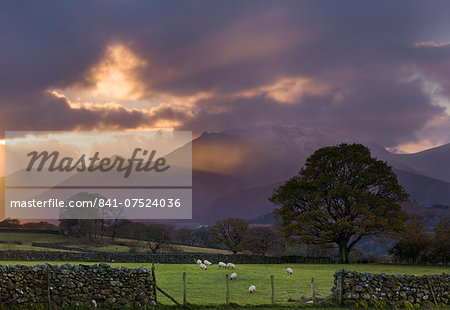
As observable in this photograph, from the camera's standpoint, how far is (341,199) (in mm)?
52000

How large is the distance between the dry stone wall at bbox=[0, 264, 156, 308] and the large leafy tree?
112 feet

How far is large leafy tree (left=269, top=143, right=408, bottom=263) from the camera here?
50094 mm

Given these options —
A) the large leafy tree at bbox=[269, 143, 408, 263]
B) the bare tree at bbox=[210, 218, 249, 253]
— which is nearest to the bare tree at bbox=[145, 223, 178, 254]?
the bare tree at bbox=[210, 218, 249, 253]

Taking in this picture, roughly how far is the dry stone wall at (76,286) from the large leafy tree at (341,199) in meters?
34.2

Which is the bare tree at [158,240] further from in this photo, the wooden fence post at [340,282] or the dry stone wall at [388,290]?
the wooden fence post at [340,282]

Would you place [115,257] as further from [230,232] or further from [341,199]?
[230,232]

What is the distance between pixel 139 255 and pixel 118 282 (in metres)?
34.5

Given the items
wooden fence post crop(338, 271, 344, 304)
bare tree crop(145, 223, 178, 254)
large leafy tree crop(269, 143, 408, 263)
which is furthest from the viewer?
bare tree crop(145, 223, 178, 254)

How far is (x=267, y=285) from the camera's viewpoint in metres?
28.0

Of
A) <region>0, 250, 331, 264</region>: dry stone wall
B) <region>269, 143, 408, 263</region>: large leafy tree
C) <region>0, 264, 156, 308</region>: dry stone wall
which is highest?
<region>269, 143, 408, 263</region>: large leafy tree

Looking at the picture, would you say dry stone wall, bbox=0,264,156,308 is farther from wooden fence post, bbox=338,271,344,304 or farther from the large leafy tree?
the large leafy tree

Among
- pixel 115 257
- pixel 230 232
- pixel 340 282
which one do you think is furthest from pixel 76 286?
pixel 230 232

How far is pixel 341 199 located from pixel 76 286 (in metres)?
39.5

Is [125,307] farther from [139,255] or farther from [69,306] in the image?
[139,255]
